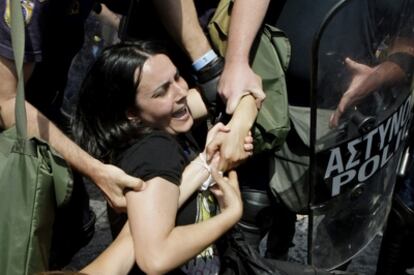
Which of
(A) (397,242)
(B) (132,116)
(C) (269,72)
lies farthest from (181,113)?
(A) (397,242)

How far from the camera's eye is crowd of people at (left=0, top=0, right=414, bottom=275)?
2.23 metres

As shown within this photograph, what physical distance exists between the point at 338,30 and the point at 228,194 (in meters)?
0.52

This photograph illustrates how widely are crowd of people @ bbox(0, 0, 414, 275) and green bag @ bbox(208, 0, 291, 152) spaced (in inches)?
1.2

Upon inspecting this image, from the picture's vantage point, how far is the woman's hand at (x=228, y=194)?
2.25 metres

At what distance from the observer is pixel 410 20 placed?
241 centimetres

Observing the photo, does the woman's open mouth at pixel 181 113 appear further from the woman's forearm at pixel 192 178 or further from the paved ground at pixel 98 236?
the paved ground at pixel 98 236

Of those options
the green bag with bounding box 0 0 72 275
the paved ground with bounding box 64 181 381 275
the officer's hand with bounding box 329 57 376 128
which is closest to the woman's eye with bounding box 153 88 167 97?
the green bag with bounding box 0 0 72 275

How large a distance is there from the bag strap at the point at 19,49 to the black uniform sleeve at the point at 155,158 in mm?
334

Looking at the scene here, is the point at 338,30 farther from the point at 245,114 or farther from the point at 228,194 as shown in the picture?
the point at 228,194

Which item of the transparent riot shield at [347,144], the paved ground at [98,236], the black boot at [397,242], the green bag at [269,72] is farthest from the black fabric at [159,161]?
the paved ground at [98,236]

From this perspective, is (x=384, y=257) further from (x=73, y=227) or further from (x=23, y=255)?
(x=23, y=255)

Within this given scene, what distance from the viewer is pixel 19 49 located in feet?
6.82

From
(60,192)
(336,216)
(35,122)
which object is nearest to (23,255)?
(60,192)

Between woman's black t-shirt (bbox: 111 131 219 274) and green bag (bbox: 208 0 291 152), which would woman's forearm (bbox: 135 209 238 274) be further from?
green bag (bbox: 208 0 291 152)
